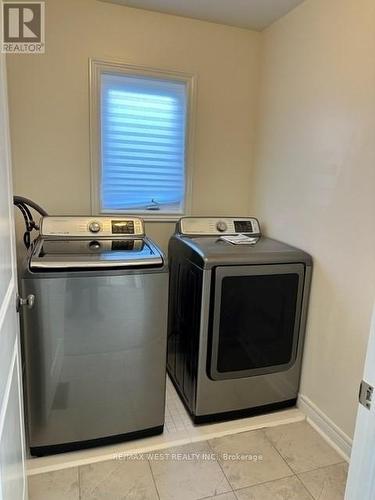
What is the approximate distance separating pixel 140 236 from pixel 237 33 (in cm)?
161

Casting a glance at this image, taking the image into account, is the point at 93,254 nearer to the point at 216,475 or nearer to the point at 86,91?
the point at 86,91

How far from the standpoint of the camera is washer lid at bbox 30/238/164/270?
1.62 meters

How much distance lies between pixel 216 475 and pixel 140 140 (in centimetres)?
203

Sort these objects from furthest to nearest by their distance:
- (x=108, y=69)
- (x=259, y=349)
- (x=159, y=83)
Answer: (x=159, y=83)
(x=108, y=69)
(x=259, y=349)

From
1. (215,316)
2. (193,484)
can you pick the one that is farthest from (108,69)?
(193,484)

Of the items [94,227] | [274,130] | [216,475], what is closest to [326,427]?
[216,475]

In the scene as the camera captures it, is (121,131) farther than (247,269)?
Yes

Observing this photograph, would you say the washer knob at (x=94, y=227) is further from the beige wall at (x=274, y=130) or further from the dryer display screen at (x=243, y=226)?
the dryer display screen at (x=243, y=226)

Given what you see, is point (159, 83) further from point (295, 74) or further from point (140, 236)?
point (140, 236)

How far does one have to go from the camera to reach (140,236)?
2.10 m

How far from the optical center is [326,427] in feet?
6.49

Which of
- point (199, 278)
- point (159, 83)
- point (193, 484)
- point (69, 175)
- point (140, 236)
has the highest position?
point (159, 83)

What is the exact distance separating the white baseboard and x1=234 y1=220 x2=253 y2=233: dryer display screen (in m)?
1.12

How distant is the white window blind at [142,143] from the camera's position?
2.33m
